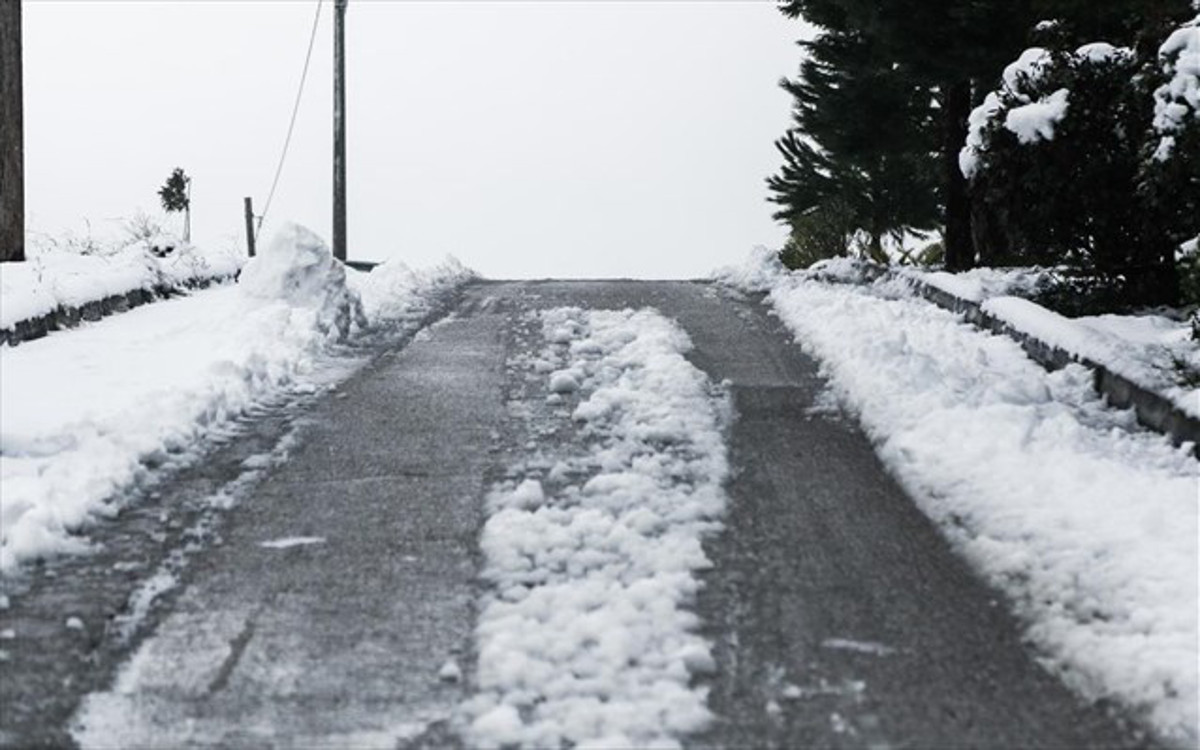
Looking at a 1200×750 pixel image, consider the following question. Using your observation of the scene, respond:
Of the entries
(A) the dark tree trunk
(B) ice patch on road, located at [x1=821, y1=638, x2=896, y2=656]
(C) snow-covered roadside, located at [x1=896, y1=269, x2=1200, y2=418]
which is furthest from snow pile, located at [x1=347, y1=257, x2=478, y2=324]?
(B) ice patch on road, located at [x1=821, y1=638, x2=896, y2=656]

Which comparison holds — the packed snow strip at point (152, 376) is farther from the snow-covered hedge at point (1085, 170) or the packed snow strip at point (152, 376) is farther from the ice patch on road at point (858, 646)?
the snow-covered hedge at point (1085, 170)

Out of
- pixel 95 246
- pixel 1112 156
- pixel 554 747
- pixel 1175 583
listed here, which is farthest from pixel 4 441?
pixel 95 246

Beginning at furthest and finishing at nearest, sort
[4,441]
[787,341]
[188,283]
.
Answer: [188,283] → [787,341] → [4,441]

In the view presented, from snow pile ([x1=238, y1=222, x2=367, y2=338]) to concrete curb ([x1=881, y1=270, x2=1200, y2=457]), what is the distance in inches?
205

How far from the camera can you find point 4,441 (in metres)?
6.79

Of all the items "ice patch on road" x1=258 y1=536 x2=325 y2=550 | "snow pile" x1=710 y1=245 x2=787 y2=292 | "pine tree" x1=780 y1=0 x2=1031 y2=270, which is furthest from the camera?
"pine tree" x1=780 y1=0 x2=1031 y2=270

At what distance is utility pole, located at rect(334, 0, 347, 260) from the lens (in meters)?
25.7

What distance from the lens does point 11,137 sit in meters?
13.7

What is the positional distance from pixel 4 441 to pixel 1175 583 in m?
5.30

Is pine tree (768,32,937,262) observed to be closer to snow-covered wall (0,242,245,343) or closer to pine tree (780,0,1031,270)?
pine tree (780,0,1031,270)

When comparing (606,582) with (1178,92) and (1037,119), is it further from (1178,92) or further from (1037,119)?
(1037,119)

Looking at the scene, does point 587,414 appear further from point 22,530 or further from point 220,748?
point 220,748

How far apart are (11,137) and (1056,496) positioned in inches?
451

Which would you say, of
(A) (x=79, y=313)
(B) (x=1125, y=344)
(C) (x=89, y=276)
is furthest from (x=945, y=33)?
(A) (x=79, y=313)
